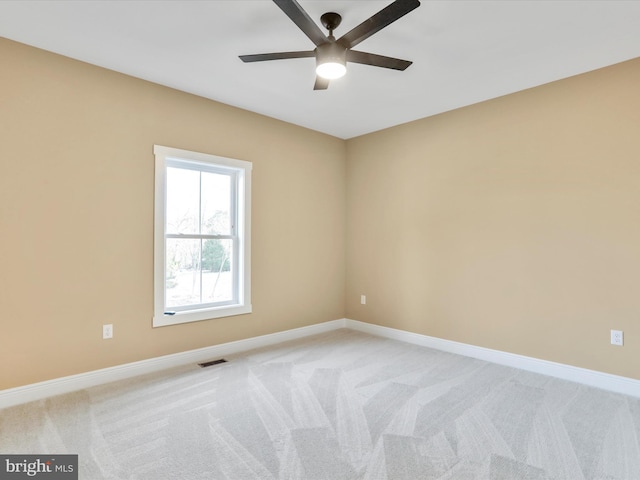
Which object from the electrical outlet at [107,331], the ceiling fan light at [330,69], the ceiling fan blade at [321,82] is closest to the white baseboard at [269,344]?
the electrical outlet at [107,331]

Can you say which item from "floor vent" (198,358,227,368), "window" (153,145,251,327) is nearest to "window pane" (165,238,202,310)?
"window" (153,145,251,327)

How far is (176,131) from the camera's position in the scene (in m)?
3.43

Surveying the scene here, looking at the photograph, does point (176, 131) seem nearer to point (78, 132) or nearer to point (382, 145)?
point (78, 132)

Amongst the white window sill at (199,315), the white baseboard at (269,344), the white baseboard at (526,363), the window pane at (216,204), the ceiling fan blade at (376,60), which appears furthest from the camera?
the window pane at (216,204)

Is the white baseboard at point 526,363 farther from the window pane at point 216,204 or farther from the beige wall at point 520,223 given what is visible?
the window pane at point 216,204

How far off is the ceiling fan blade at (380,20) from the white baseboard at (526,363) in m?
3.20

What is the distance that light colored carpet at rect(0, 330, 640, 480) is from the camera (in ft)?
6.20

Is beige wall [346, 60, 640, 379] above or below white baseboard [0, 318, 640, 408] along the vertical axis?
above

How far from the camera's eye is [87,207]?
290 cm

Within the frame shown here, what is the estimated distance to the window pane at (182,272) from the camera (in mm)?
3488

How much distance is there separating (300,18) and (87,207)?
2320 millimetres

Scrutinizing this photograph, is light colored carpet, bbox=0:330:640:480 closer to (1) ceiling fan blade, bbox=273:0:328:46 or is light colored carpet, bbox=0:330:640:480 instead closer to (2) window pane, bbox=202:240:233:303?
(2) window pane, bbox=202:240:233:303

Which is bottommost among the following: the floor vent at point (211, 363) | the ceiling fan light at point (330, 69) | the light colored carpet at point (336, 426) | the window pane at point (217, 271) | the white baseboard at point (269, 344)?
the light colored carpet at point (336, 426)

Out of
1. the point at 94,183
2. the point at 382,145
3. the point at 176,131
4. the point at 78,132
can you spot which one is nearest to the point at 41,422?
the point at 94,183
